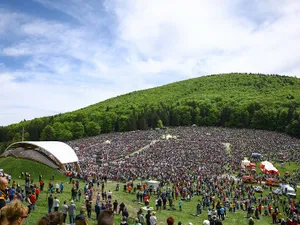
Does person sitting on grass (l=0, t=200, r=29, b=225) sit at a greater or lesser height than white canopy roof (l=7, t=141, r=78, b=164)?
lesser

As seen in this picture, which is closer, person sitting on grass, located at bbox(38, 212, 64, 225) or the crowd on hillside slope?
person sitting on grass, located at bbox(38, 212, 64, 225)

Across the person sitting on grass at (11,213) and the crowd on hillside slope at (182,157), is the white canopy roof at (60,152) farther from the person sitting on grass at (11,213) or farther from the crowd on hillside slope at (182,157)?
the person sitting on grass at (11,213)

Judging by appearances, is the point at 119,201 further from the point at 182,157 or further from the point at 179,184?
the point at 182,157

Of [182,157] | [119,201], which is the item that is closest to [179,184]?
[119,201]

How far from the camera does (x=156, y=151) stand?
48.5 m

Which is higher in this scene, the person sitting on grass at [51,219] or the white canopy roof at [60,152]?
the white canopy roof at [60,152]

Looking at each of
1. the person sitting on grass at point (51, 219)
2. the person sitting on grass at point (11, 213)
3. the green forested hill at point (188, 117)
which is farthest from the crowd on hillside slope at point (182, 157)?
the person sitting on grass at point (11, 213)

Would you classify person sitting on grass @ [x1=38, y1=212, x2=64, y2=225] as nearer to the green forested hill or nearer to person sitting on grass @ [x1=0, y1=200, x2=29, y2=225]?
person sitting on grass @ [x1=0, y1=200, x2=29, y2=225]

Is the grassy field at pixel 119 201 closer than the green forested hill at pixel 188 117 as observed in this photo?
Yes

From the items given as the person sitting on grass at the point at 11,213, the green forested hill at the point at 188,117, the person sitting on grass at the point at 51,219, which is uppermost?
the green forested hill at the point at 188,117

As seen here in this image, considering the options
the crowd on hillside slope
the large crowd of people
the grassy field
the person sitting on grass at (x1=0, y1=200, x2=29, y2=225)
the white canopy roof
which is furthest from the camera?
the crowd on hillside slope

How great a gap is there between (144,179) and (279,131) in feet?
203

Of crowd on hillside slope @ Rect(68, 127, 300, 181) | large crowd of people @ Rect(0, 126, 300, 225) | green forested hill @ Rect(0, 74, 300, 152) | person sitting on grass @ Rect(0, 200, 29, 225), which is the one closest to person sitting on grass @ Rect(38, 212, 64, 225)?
large crowd of people @ Rect(0, 126, 300, 225)

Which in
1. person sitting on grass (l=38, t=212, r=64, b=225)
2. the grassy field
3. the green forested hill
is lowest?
the grassy field
